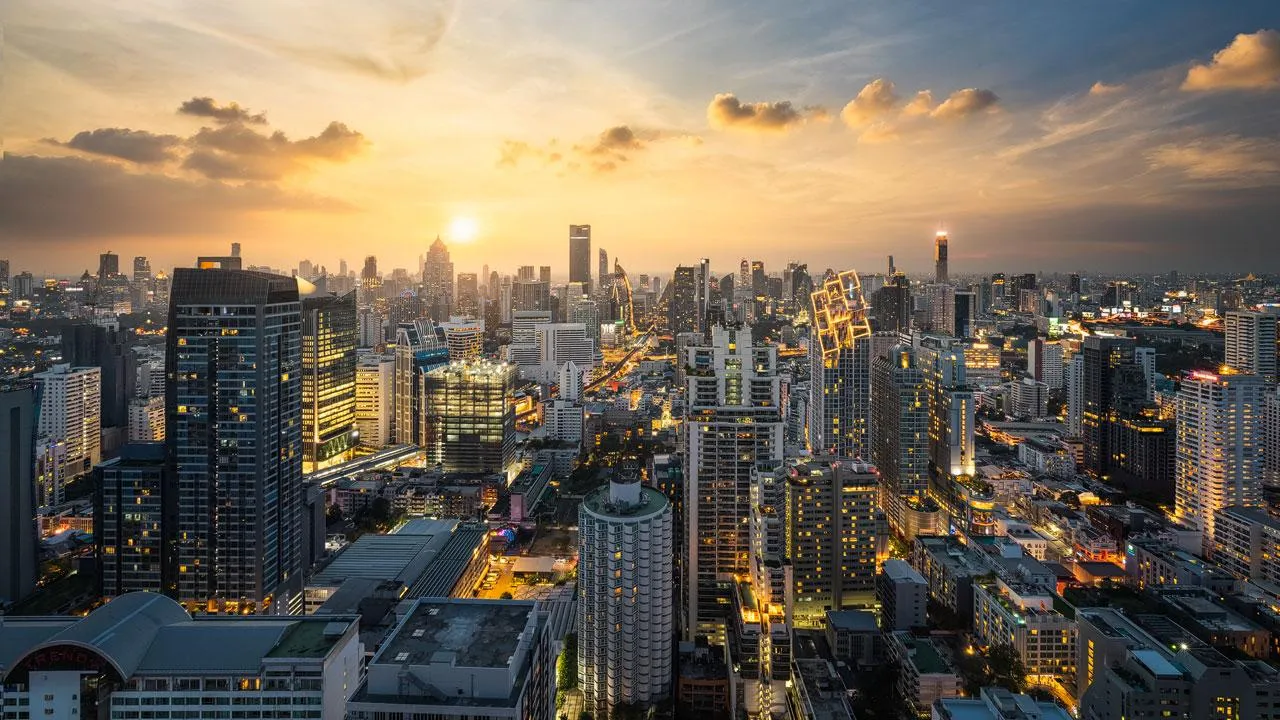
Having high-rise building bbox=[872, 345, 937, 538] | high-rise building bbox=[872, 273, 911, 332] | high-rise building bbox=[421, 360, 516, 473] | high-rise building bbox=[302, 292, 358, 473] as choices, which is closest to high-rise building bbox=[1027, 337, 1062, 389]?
high-rise building bbox=[872, 273, 911, 332]

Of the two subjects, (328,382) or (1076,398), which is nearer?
(328,382)

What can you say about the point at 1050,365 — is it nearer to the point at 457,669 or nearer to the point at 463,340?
the point at 463,340

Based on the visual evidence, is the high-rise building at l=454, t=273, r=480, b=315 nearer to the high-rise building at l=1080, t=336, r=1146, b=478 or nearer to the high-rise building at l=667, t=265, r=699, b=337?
the high-rise building at l=667, t=265, r=699, b=337

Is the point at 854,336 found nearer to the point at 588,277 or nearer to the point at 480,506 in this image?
the point at 480,506

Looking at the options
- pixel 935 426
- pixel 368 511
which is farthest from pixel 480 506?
pixel 935 426

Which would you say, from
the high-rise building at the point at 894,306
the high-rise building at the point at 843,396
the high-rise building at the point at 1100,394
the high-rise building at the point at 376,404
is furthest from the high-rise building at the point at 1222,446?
the high-rise building at the point at 376,404

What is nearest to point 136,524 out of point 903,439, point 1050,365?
point 903,439
